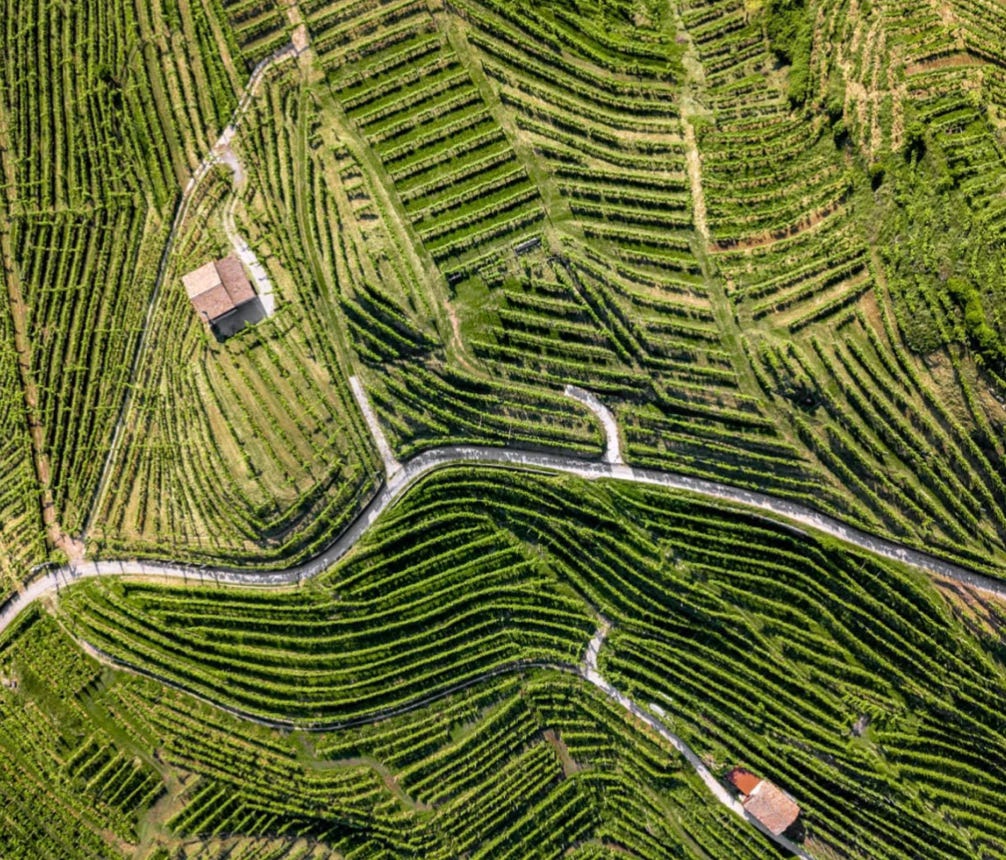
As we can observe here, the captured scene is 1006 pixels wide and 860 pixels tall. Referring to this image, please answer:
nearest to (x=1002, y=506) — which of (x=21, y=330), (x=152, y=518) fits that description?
(x=152, y=518)

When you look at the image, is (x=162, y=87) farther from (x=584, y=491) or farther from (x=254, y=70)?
(x=584, y=491)

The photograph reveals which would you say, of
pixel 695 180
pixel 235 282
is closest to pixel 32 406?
pixel 235 282

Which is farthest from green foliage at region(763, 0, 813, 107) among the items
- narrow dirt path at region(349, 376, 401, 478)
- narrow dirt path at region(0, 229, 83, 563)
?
narrow dirt path at region(0, 229, 83, 563)

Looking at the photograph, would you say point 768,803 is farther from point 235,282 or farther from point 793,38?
point 793,38

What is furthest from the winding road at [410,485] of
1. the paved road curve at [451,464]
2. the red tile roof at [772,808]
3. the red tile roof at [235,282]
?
the red tile roof at [772,808]

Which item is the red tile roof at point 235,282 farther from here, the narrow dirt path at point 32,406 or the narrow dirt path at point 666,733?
the narrow dirt path at point 666,733
